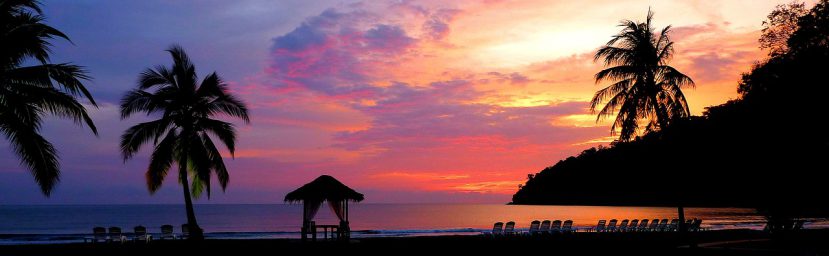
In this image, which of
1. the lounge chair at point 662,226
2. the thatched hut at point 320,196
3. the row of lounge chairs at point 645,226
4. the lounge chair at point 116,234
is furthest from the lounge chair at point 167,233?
the lounge chair at point 662,226

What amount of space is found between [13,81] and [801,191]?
2418 centimetres

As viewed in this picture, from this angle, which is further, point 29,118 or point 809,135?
point 809,135

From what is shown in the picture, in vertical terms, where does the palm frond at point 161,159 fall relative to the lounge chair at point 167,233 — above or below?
above

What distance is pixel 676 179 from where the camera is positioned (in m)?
33.0

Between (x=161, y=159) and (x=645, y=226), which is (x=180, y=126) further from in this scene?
(x=645, y=226)

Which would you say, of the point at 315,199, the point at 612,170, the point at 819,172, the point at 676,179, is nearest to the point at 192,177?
the point at 315,199

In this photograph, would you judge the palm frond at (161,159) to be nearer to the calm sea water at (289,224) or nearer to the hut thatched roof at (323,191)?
the hut thatched roof at (323,191)

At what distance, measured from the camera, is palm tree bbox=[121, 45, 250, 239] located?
28188 millimetres

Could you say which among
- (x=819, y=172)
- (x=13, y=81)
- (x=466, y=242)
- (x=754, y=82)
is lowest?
(x=466, y=242)

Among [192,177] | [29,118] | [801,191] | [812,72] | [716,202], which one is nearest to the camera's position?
[29,118]

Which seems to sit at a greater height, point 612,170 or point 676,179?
point 612,170

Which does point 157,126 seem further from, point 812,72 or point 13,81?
point 812,72

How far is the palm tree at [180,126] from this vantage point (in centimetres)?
2819

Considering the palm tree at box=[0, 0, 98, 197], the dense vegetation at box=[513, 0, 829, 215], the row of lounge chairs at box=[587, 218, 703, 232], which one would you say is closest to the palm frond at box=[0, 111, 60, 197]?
the palm tree at box=[0, 0, 98, 197]
